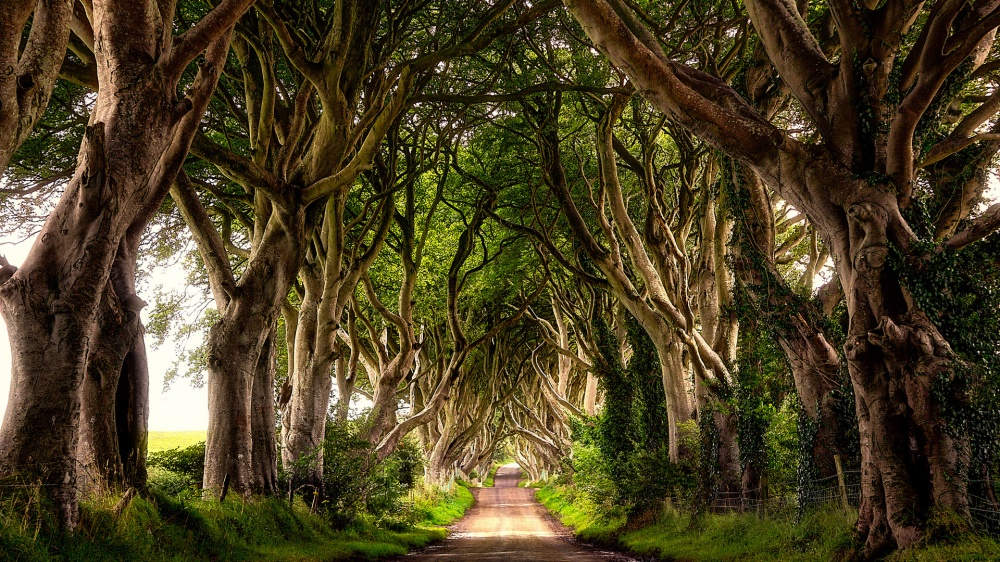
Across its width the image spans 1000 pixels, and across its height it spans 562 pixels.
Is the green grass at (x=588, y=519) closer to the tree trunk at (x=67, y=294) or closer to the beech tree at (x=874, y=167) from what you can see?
the beech tree at (x=874, y=167)

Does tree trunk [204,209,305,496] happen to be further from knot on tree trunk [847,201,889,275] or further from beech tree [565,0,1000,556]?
knot on tree trunk [847,201,889,275]

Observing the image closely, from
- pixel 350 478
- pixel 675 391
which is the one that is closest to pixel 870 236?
pixel 675 391

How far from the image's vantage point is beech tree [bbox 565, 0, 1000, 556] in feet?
22.9

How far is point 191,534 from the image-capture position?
836 cm

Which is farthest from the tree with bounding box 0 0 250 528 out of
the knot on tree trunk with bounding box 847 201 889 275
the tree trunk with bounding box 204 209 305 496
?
the knot on tree trunk with bounding box 847 201 889 275

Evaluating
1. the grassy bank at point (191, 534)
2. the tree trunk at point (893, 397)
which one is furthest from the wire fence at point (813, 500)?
the grassy bank at point (191, 534)

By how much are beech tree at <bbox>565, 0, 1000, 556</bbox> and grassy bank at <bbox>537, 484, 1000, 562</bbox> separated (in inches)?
20.5

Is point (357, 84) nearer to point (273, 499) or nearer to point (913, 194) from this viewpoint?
point (273, 499)

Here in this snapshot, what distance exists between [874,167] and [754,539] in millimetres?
6701

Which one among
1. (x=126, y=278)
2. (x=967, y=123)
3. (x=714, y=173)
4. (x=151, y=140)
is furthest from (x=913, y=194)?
(x=126, y=278)

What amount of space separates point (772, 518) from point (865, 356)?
542 cm

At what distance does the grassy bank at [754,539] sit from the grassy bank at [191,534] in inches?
233

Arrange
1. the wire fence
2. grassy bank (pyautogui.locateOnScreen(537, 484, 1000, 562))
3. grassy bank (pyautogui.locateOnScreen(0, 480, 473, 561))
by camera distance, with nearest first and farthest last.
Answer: grassy bank (pyautogui.locateOnScreen(0, 480, 473, 561)), grassy bank (pyautogui.locateOnScreen(537, 484, 1000, 562)), the wire fence

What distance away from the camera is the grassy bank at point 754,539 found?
6305mm
